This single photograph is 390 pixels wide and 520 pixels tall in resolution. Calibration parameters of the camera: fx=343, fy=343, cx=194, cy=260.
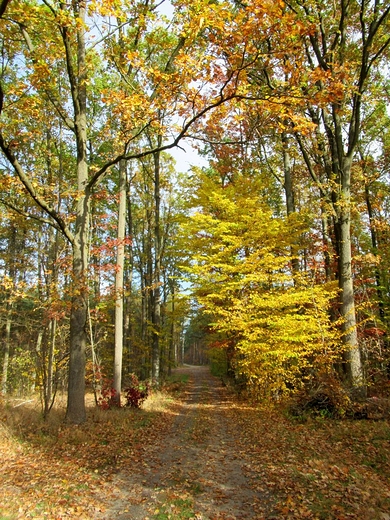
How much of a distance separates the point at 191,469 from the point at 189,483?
2.20 feet

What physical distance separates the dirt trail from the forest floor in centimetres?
2

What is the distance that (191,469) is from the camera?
19.1 ft

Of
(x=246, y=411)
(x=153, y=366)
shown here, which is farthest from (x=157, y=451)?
(x=153, y=366)

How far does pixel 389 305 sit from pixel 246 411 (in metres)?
7.83

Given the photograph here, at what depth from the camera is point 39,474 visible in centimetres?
511

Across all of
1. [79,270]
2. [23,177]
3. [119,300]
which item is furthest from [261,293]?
[23,177]

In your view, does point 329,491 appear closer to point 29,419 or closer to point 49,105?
point 29,419

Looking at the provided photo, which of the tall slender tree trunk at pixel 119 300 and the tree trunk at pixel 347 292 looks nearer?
the tree trunk at pixel 347 292

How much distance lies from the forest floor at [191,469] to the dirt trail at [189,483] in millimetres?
15

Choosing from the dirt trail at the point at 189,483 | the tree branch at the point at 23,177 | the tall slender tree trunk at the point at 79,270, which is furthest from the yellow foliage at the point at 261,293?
the tree branch at the point at 23,177

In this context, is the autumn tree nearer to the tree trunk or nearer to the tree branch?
the tree branch

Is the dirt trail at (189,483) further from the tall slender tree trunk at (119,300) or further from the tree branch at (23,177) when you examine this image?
the tree branch at (23,177)

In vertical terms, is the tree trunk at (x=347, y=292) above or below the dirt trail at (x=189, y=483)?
above

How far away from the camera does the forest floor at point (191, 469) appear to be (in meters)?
4.18
